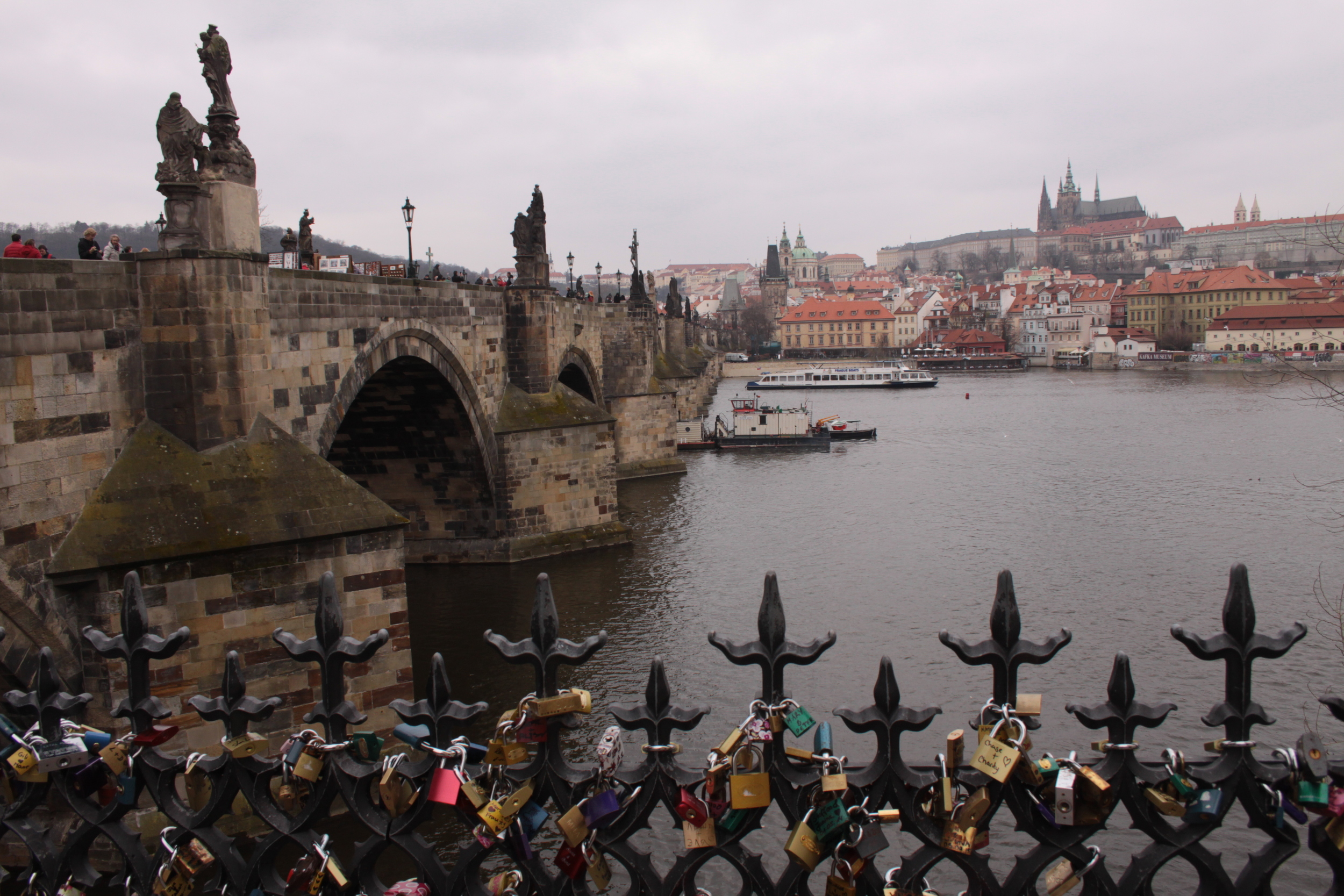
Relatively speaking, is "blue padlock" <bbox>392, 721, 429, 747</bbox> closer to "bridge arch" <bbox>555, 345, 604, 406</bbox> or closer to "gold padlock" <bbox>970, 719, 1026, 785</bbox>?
"gold padlock" <bbox>970, 719, 1026, 785</bbox>

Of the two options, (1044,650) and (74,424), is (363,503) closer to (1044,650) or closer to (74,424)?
(74,424)

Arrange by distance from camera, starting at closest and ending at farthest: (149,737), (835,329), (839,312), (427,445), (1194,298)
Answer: (149,737)
(427,445)
(1194,298)
(835,329)
(839,312)

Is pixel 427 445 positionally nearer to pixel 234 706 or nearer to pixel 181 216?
pixel 181 216

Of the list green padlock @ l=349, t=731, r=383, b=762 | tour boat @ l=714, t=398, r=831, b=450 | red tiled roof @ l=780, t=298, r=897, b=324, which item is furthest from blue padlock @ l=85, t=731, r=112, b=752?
red tiled roof @ l=780, t=298, r=897, b=324

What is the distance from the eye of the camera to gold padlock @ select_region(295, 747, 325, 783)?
8.87ft

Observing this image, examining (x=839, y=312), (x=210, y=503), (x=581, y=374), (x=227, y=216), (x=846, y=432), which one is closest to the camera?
(x=210, y=503)

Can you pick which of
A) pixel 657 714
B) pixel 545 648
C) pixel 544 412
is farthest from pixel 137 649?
pixel 544 412

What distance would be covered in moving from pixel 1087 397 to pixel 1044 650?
67.7 meters

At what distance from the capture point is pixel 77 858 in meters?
2.98

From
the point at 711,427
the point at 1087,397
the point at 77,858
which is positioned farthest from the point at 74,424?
the point at 1087,397

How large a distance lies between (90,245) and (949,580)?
14874 mm

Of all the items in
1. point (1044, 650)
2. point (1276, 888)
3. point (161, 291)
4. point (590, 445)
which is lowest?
point (1276, 888)

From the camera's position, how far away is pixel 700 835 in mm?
2611

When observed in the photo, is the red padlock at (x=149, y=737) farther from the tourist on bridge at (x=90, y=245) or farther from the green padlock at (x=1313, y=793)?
the tourist on bridge at (x=90, y=245)
